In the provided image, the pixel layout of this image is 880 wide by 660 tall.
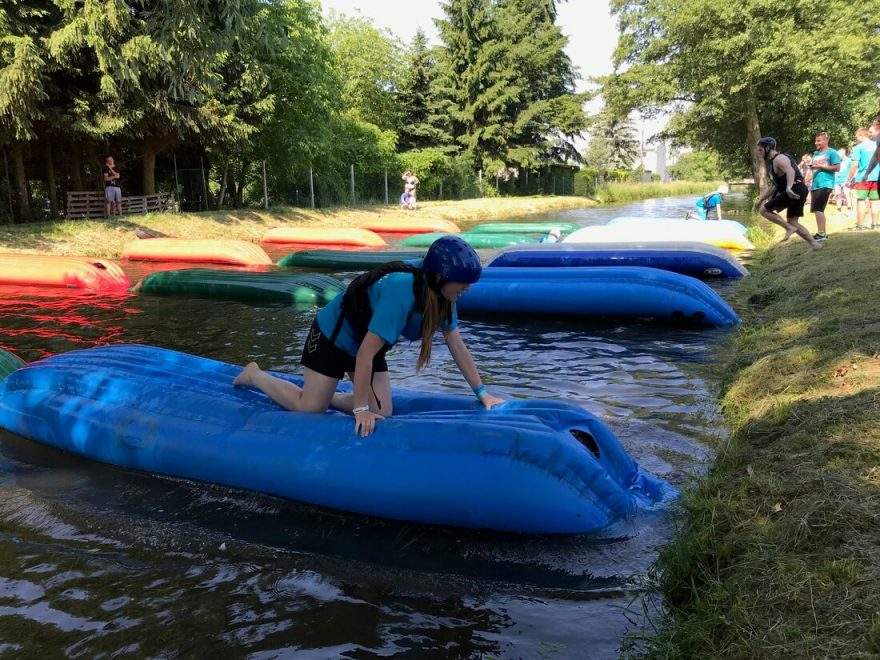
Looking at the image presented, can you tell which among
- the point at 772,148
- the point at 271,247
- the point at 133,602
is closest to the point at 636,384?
the point at 133,602

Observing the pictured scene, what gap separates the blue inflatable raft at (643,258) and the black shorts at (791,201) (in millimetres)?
1263

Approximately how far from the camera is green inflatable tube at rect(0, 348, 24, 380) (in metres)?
5.81

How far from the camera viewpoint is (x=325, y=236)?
18922 millimetres

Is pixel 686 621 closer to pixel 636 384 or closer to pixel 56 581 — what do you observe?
pixel 56 581

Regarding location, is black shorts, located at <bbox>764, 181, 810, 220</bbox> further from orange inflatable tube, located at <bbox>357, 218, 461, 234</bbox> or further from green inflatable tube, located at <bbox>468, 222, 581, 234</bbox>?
orange inflatable tube, located at <bbox>357, 218, 461, 234</bbox>

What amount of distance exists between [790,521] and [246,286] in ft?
30.4

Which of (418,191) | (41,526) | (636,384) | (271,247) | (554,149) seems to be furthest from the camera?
(554,149)

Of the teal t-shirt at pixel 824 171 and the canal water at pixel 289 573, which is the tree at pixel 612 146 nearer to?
the teal t-shirt at pixel 824 171

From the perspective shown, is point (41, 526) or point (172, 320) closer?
point (41, 526)

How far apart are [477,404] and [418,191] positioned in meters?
32.7

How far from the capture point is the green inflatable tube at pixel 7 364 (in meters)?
5.81

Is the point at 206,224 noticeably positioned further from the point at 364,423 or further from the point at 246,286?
the point at 364,423

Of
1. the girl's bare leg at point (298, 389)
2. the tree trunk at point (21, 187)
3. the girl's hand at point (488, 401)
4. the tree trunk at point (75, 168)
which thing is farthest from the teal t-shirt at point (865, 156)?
the tree trunk at point (75, 168)

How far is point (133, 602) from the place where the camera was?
3.27 meters
